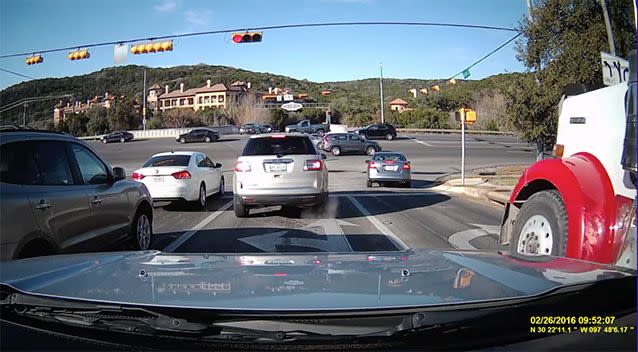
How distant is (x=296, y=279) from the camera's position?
304cm

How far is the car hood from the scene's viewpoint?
2.47 m

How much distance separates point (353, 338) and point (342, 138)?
126 feet

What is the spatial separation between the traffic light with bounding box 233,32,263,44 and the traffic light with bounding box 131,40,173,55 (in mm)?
3356

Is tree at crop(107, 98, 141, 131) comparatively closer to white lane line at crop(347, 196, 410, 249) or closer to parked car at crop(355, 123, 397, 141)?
parked car at crop(355, 123, 397, 141)

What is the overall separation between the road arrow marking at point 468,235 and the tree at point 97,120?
184ft

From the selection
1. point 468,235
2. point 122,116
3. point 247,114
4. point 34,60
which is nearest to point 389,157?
point 468,235

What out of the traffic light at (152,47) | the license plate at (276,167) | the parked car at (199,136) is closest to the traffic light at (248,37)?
the traffic light at (152,47)

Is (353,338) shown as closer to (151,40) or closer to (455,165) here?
(151,40)

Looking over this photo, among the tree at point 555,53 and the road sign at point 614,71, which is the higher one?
the tree at point 555,53

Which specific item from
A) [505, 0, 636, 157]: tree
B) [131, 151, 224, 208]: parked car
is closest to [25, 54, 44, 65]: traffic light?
[131, 151, 224, 208]: parked car

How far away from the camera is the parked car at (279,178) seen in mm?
10367

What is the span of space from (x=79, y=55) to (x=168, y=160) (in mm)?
15119

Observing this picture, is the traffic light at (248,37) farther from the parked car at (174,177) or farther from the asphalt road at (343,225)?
the parked car at (174,177)

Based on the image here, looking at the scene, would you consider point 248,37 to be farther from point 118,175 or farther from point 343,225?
point 118,175
